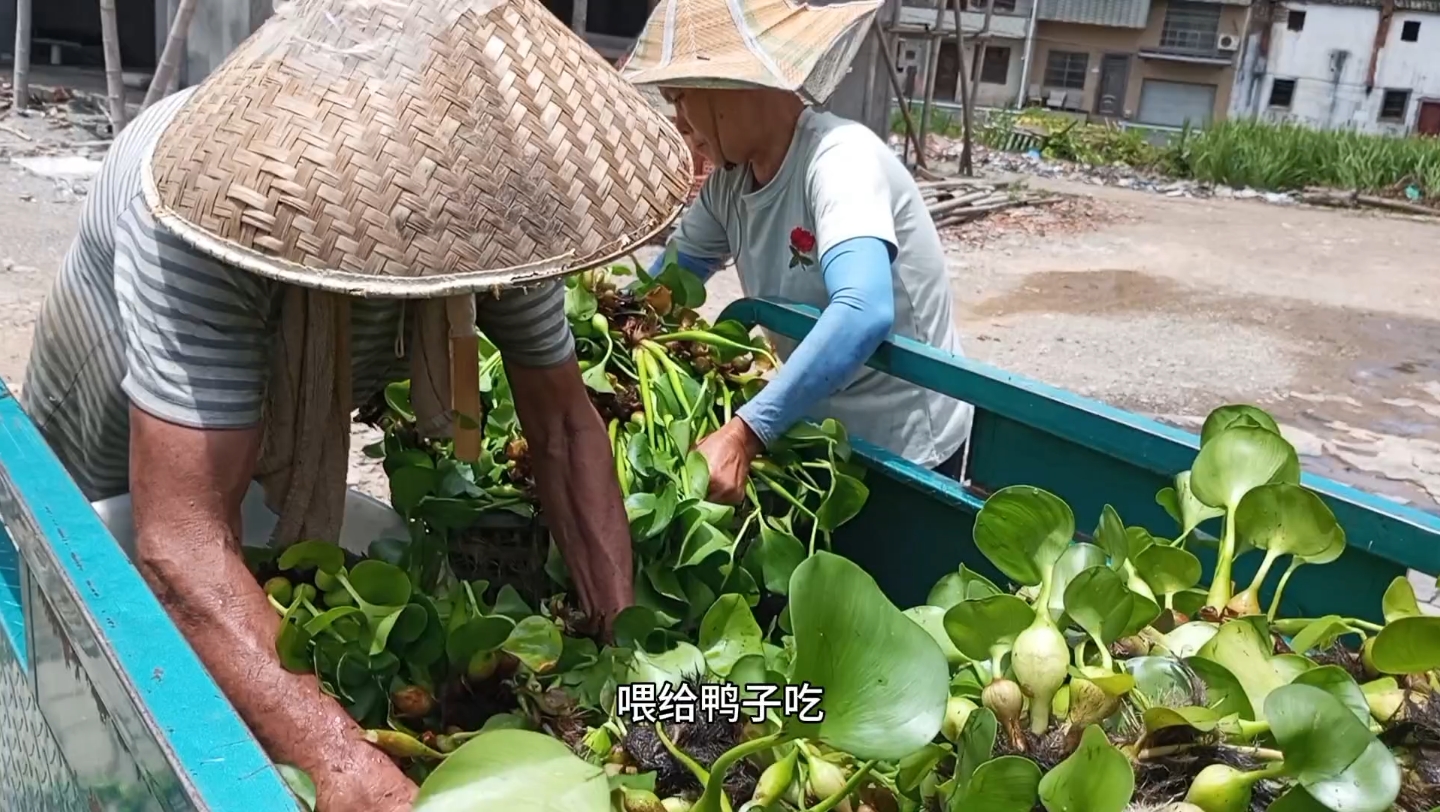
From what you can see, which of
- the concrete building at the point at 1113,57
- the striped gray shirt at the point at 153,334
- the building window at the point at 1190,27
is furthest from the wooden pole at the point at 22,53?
the building window at the point at 1190,27

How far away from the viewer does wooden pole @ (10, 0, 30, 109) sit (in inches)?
304

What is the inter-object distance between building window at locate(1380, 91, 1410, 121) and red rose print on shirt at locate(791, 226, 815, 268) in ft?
90.7

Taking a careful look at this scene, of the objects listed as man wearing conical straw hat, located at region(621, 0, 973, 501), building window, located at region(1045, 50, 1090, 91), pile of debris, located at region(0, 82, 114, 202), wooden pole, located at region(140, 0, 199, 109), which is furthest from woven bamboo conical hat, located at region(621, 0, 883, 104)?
building window, located at region(1045, 50, 1090, 91)

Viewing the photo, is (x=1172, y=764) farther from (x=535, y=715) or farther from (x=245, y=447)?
(x=245, y=447)

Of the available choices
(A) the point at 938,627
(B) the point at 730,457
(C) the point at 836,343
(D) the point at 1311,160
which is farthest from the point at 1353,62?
(A) the point at 938,627

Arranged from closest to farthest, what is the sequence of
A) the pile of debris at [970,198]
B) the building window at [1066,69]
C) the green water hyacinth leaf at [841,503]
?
1. the green water hyacinth leaf at [841,503]
2. the pile of debris at [970,198]
3. the building window at [1066,69]

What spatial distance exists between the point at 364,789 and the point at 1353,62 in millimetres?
28603

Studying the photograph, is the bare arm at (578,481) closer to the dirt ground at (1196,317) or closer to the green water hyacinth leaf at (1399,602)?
the green water hyacinth leaf at (1399,602)

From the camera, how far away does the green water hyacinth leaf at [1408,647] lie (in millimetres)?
843

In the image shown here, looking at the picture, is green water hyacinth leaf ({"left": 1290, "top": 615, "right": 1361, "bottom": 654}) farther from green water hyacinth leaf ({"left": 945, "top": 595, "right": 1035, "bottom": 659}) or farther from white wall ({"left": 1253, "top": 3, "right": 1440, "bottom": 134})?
white wall ({"left": 1253, "top": 3, "right": 1440, "bottom": 134})

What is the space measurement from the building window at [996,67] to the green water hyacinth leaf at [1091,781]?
1161 inches

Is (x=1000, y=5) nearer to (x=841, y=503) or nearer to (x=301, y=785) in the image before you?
(x=841, y=503)

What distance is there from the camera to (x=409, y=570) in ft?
4.22

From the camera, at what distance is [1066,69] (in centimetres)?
2880
